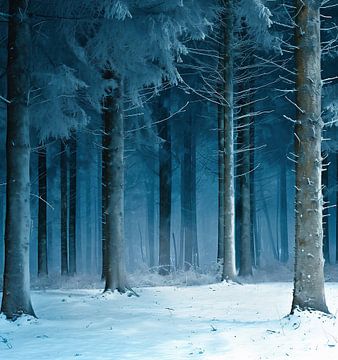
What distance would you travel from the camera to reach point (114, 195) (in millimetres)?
12594

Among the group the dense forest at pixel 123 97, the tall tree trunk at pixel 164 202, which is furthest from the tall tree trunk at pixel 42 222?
the tall tree trunk at pixel 164 202

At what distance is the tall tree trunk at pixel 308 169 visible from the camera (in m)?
8.09

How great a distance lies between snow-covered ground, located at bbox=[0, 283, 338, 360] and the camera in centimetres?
641

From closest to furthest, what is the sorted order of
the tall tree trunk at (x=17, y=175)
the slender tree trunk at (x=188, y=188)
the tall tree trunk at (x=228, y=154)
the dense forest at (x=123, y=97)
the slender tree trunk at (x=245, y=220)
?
1. the dense forest at (x=123, y=97)
2. the tall tree trunk at (x=17, y=175)
3. the tall tree trunk at (x=228, y=154)
4. the slender tree trunk at (x=245, y=220)
5. the slender tree trunk at (x=188, y=188)

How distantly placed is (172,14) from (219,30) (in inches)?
216

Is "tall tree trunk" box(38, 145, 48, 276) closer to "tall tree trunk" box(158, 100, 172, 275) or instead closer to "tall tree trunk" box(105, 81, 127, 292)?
"tall tree trunk" box(158, 100, 172, 275)

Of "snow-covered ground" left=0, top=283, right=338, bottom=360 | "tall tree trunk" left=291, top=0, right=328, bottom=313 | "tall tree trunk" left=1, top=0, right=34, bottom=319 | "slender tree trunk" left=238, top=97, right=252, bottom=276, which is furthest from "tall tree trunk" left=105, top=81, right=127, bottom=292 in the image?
"slender tree trunk" left=238, top=97, right=252, bottom=276

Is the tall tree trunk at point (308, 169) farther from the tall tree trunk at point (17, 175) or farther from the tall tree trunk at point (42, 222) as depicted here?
the tall tree trunk at point (42, 222)

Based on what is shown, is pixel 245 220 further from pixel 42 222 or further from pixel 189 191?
pixel 42 222

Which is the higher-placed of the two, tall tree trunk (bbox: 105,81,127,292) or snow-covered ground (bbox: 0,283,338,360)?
tall tree trunk (bbox: 105,81,127,292)

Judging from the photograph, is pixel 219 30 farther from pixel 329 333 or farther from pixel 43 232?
pixel 329 333

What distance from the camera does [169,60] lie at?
38.9 ft

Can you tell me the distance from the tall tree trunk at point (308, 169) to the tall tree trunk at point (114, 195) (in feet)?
17.5

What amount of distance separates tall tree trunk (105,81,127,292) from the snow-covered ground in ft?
2.81
